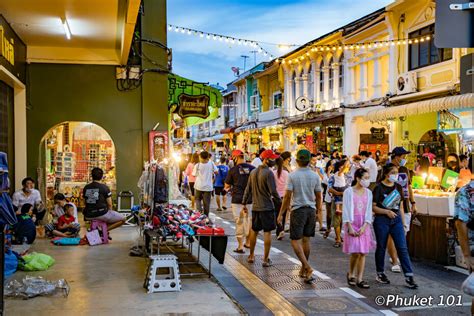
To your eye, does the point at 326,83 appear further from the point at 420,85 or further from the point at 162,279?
the point at 162,279

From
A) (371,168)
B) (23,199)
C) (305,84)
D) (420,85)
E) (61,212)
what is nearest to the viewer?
(23,199)

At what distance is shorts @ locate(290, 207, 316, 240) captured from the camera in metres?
7.98

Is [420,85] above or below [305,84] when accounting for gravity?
below

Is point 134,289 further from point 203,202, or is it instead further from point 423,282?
point 203,202

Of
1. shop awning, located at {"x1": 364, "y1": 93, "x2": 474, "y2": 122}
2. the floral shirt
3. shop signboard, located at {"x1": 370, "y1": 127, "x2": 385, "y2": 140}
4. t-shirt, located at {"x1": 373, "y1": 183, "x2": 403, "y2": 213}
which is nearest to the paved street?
t-shirt, located at {"x1": 373, "y1": 183, "x2": 403, "y2": 213}

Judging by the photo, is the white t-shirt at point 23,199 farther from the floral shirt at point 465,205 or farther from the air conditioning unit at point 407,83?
the air conditioning unit at point 407,83

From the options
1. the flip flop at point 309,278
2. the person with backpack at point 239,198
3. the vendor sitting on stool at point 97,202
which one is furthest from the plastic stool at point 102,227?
the flip flop at point 309,278

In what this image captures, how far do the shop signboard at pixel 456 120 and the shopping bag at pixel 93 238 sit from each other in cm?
963

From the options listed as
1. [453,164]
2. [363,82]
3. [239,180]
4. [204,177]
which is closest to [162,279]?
[239,180]

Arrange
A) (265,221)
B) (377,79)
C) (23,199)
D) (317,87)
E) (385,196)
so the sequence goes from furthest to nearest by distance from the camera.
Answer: (317,87)
(377,79)
(23,199)
(265,221)
(385,196)

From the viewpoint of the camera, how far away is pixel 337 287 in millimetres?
7637

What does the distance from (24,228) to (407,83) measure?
14.5 m

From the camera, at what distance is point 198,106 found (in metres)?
15.2

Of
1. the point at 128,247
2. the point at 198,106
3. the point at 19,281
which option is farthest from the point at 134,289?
the point at 198,106
